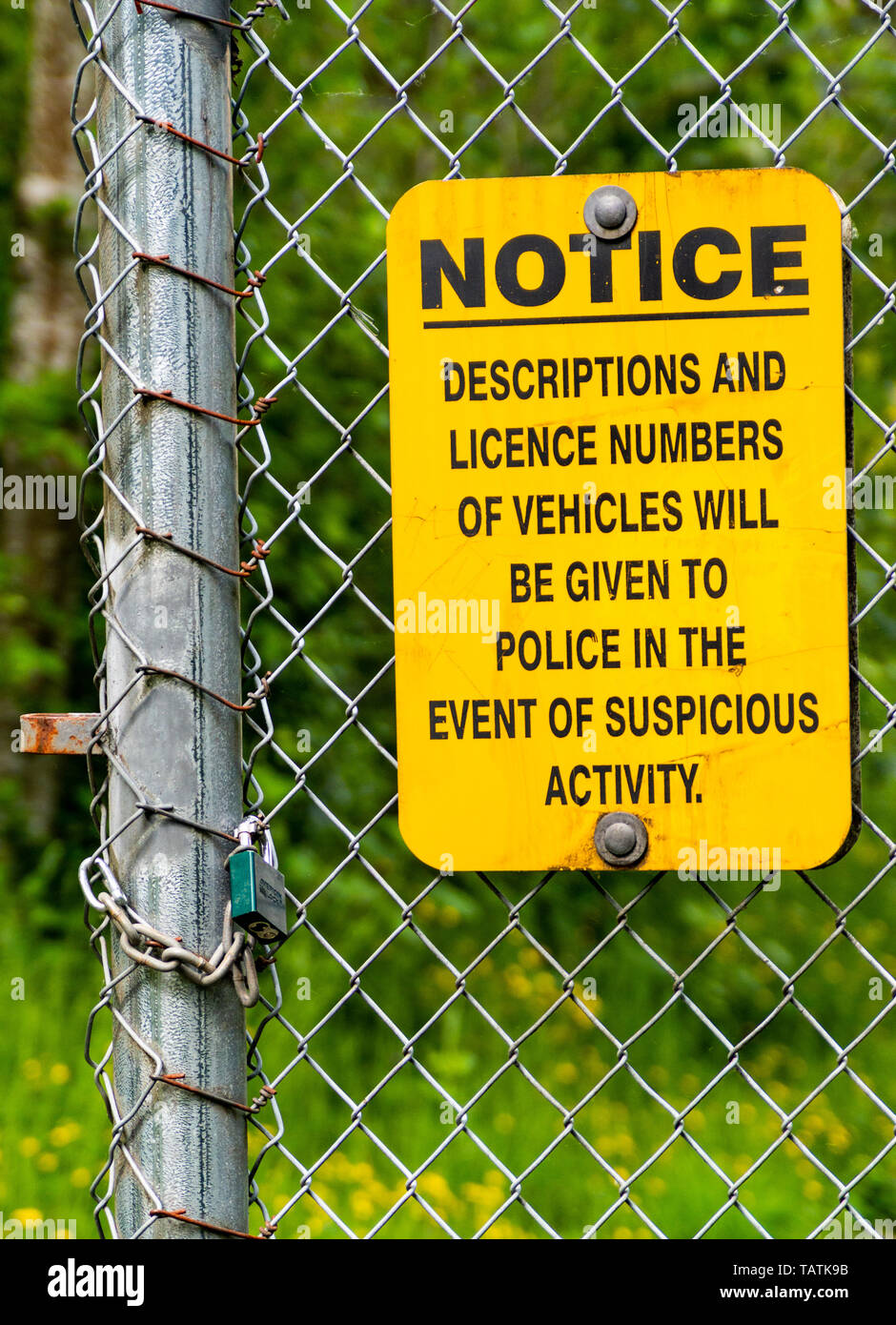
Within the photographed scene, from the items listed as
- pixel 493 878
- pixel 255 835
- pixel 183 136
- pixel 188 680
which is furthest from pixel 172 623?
Answer: pixel 493 878

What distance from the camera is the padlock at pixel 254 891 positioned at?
1.09m

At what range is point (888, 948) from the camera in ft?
13.9

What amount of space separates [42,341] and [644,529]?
2.97 m

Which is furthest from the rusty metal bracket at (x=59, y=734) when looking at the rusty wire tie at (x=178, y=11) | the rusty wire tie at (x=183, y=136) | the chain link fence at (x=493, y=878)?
the chain link fence at (x=493, y=878)

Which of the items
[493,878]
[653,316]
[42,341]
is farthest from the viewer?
[493,878]

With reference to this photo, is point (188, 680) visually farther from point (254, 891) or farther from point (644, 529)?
point (644, 529)

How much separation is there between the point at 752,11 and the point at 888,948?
9.70ft

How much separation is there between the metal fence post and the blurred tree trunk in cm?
253

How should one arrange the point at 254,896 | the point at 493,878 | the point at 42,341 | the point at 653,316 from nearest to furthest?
1. the point at 254,896
2. the point at 653,316
3. the point at 42,341
4. the point at 493,878

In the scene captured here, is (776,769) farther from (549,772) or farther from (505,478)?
(505,478)

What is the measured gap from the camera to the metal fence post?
1.12m

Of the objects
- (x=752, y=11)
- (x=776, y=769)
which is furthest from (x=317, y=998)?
(x=752, y=11)

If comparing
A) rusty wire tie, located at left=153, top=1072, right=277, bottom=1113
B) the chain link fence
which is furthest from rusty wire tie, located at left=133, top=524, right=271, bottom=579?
the chain link fence

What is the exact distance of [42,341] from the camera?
3.70 metres
